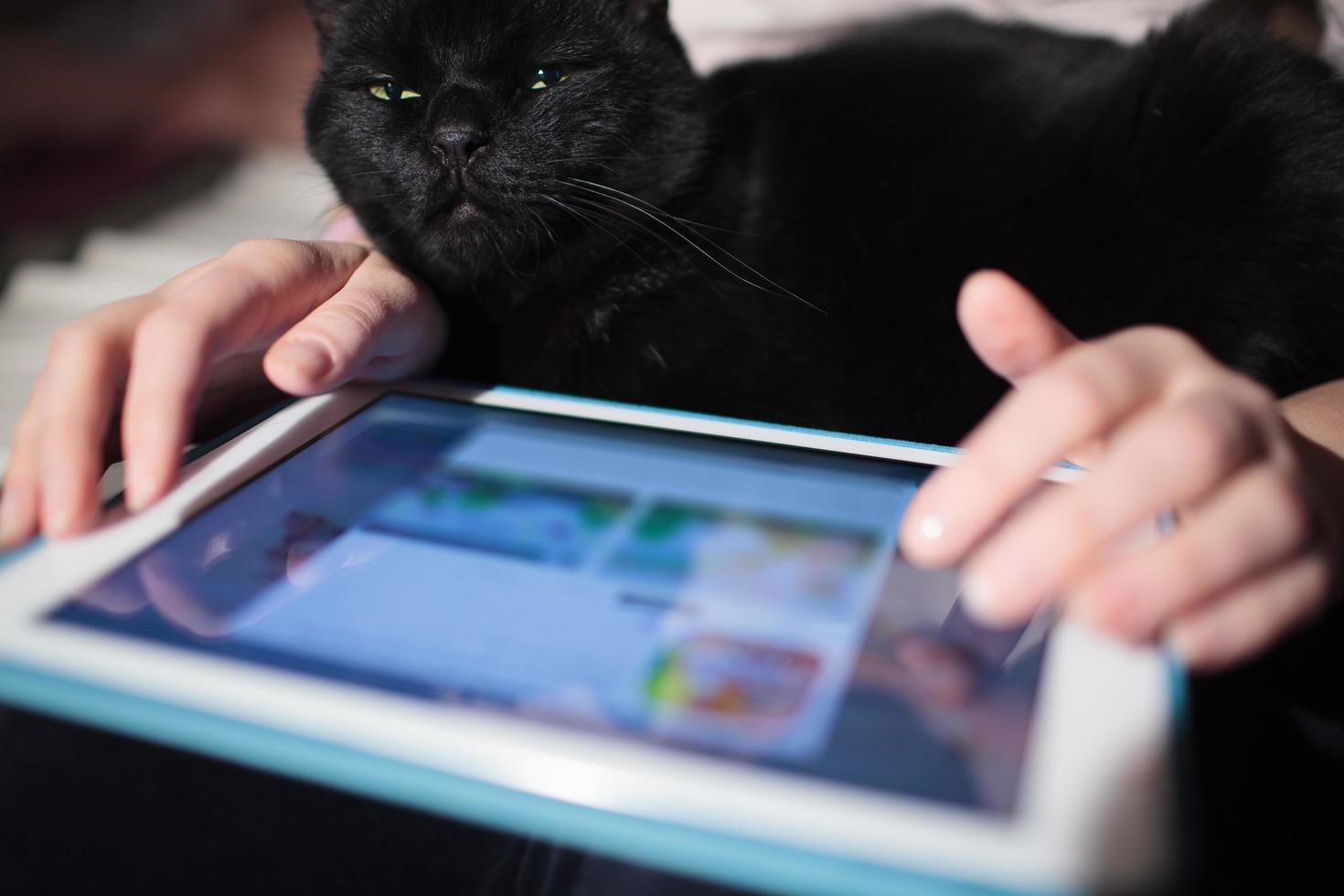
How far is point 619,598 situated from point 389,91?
0.50 m

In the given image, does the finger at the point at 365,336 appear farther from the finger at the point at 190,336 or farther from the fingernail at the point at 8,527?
the fingernail at the point at 8,527

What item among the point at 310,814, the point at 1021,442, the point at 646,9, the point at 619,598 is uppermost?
the point at 646,9

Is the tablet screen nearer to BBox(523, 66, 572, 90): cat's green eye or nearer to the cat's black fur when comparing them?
the cat's black fur

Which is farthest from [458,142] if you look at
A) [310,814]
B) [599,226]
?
[310,814]

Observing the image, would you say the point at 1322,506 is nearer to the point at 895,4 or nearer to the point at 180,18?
the point at 895,4

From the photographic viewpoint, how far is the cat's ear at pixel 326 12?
82cm

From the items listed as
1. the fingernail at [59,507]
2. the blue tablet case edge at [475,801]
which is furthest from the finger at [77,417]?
the blue tablet case edge at [475,801]

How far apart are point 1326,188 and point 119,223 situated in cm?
157

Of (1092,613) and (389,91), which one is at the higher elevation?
(389,91)

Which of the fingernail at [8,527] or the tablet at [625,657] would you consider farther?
the fingernail at [8,527]

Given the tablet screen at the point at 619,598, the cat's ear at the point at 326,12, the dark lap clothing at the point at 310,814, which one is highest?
the cat's ear at the point at 326,12

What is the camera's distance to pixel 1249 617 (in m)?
0.40

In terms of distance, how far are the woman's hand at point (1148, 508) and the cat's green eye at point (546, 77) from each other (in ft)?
1.65

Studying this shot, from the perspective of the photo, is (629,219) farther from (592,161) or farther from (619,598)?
(619,598)
